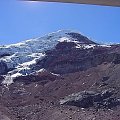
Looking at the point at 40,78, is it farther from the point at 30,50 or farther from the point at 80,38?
the point at 30,50

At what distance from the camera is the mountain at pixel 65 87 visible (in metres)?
23.6

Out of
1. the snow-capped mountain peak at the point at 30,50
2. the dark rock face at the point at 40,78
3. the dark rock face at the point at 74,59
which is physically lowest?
the snow-capped mountain peak at the point at 30,50

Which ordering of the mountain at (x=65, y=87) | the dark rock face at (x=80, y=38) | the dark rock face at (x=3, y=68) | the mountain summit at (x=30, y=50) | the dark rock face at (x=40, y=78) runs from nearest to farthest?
1. the mountain at (x=65, y=87)
2. the dark rock face at (x=40, y=78)
3. the dark rock face at (x=3, y=68)
4. the mountain summit at (x=30, y=50)
5. the dark rock face at (x=80, y=38)

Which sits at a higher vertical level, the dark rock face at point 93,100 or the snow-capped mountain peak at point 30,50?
the dark rock face at point 93,100

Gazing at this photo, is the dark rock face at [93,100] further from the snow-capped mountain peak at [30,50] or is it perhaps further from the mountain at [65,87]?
the snow-capped mountain peak at [30,50]

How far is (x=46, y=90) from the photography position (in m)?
31.0

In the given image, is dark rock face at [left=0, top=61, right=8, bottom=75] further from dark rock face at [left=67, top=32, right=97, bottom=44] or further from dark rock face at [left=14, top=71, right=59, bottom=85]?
dark rock face at [left=67, top=32, right=97, bottom=44]

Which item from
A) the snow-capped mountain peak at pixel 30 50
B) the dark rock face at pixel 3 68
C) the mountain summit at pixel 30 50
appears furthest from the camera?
the snow-capped mountain peak at pixel 30 50

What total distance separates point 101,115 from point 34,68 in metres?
22.7

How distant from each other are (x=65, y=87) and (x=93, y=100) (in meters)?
5.63

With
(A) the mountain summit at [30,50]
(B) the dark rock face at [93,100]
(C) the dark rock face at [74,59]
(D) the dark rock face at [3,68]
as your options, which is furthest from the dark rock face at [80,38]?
(B) the dark rock face at [93,100]

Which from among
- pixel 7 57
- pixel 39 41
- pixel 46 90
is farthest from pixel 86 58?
pixel 39 41

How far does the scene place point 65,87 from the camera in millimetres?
29797

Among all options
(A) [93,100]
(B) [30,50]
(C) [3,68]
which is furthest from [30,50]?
(A) [93,100]
